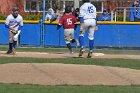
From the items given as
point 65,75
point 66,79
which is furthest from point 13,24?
point 66,79

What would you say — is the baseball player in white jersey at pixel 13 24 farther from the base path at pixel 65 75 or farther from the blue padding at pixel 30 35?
the blue padding at pixel 30 35

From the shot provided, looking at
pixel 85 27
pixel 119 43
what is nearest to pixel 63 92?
pixel 85 27

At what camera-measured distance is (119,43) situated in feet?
80.7

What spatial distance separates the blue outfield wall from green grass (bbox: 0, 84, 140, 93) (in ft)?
46.0

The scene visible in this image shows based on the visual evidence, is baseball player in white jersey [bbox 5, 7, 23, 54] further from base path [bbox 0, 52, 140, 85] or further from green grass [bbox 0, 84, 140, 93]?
green grass [bbox 0, 84, 140, 93]

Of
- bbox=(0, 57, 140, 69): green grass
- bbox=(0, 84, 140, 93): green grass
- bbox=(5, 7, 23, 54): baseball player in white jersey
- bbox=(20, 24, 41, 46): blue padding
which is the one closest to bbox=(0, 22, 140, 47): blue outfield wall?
bbox=(20, 24, 41, 46): blue padding

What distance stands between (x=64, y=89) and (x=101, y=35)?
48.5ft

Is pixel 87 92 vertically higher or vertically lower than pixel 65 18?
lower

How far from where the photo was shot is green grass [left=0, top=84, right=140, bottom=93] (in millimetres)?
9953

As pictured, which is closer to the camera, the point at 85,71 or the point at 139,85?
the point at 139,85

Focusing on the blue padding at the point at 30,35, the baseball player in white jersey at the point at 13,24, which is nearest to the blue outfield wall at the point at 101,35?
the blue padding at the point at 30,35

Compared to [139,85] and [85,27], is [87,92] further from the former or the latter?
Answer: [85,27]

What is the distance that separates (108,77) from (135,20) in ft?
51.3

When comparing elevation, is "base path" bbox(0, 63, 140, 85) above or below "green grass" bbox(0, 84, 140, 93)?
above
